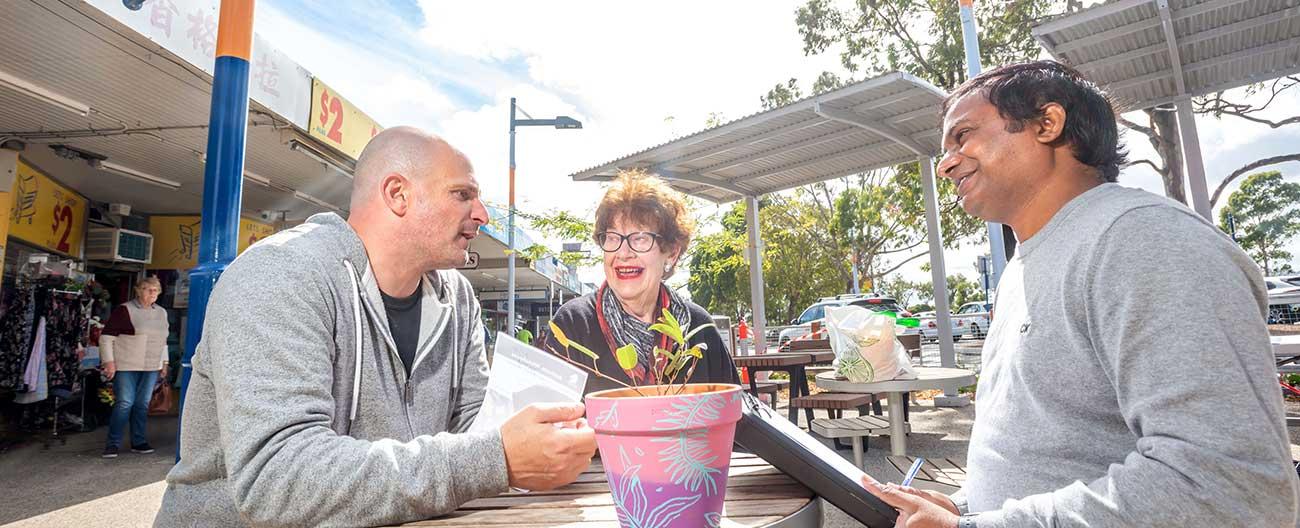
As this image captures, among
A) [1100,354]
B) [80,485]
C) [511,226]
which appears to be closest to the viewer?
[1100,354]

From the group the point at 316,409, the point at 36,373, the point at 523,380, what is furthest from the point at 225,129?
the point at 36,373

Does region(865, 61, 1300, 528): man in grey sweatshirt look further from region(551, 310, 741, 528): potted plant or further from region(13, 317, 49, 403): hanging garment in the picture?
region(13, 317, 49, 403): hanging garment

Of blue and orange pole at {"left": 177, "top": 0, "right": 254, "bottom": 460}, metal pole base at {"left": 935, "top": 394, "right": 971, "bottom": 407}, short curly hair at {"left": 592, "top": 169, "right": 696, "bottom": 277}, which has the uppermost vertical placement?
blue and orange pole at {"left": 177, "top": 0, "right": 254, "bottom": 460}

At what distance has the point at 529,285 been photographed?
2467 centimetres

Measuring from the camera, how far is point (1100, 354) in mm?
1053

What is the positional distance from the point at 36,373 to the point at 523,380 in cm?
→ 976

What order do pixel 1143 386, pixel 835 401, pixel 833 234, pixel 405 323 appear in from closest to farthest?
pixel 1143 386 → pixel 405 323 → pixel 835 401 → pixel 833 234

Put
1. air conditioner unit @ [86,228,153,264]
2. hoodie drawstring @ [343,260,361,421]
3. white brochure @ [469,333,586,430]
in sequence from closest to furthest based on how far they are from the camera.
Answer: white brochure @ [469,333,586,430] < hoodie drawstring @ [343,260,361,421] < air conditioner unit @ [86,228,153,264]

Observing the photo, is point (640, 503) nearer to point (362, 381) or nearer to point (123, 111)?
point (362, 381)

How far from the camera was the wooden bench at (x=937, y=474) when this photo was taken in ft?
8.91

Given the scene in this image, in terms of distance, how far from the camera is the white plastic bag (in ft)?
13.3

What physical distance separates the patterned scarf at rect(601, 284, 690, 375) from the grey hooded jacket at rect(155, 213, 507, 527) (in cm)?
110

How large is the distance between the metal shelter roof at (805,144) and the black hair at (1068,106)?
5.21 metres

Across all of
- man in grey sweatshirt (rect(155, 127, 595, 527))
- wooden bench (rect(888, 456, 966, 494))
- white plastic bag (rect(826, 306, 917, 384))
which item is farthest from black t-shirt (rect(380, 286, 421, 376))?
white plastic bag (rect(826, 306, 917, 384))
